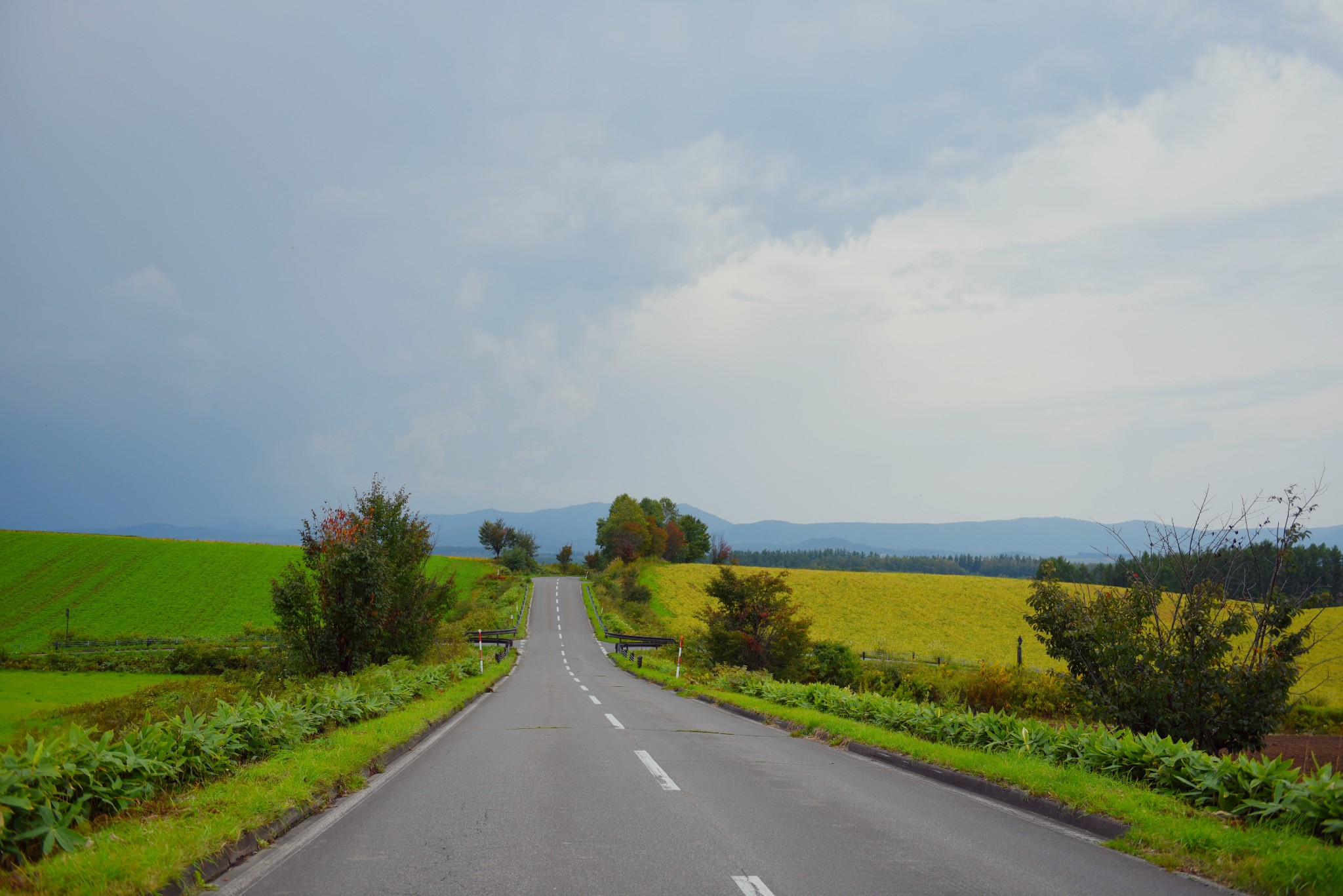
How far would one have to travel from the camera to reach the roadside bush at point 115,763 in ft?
15.2

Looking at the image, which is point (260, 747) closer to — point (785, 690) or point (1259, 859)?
point (1259, 859)

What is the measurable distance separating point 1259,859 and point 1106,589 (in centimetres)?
904

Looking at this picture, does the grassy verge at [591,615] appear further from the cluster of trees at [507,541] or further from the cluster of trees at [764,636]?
the cluster of trees at [507,541]

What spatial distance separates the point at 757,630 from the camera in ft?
94.6

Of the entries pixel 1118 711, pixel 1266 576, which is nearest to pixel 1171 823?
pixel 1118 711

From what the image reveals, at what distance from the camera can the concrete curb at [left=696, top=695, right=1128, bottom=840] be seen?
6301 millimetres

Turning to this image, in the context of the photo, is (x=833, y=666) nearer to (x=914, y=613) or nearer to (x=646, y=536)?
(x=914, y=613)

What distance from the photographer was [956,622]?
197 ft

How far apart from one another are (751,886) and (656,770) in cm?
443

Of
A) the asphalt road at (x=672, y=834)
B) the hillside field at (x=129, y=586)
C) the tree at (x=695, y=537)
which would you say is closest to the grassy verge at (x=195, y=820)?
the asphalt road at (x=672, y=834)

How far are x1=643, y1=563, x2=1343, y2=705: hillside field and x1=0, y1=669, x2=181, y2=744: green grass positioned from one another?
31.2 metres

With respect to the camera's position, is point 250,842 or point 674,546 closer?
point 250,842

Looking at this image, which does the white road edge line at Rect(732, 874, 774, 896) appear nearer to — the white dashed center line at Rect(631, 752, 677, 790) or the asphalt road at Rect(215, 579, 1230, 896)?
the asphalt road at Rect(215, 579, 1230, 896)

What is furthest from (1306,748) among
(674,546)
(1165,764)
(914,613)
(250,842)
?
(674,546)
